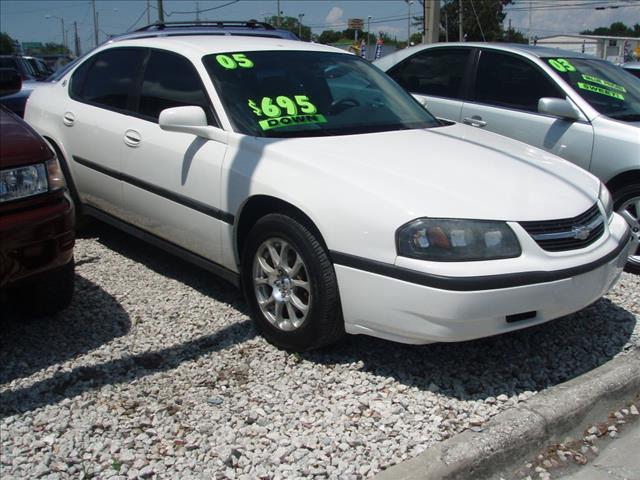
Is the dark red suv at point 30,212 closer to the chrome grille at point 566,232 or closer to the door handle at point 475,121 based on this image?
the chrome grille at point 566,232

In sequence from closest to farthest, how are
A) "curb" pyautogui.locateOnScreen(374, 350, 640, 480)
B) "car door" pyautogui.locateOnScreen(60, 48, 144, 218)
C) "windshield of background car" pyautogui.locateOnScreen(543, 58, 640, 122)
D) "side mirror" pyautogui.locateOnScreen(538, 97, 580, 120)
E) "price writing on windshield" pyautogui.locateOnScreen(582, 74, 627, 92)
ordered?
"curb" pyautogui.locateOnScreen(374, 350, 640, 480)
"car door" pyautogui.locateOnScreen(60, 48, 144, 218)
"side mirror" pyautogui.locateOnScreen(538, 97, 580, 120)
"windshield of background car" pyautogui.locateOnScreen(543, 58, 640, 122)
"price writing on windshield" pyautogui.locateOnScreen(582, 74, 627, 92)

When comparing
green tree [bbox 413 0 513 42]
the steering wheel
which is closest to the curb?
the steering wheel

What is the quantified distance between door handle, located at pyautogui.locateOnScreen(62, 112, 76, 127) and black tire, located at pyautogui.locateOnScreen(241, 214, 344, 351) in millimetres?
2077

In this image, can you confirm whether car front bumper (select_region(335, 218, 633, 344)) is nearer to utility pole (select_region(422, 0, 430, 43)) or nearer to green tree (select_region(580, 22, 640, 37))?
utility pole (select_region(422, 0, 430, 43))

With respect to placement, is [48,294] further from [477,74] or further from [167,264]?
[477,74]

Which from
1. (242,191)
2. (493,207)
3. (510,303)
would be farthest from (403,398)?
(242,191)

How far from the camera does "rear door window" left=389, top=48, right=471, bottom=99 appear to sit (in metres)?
6.22

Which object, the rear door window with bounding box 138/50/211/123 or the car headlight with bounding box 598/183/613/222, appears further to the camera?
the rear door window with bounding box 138/50/211/123

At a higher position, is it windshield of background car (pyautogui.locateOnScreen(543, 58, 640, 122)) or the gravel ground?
windshield of background car (pyautogui.locateOnScreen(543, 58, 640, 122))

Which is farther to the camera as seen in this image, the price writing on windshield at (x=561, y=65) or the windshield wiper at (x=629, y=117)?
the price writing on windshield at (x=561, y=65)

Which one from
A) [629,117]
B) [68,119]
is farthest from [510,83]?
[68,119]

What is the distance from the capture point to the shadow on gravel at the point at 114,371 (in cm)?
313

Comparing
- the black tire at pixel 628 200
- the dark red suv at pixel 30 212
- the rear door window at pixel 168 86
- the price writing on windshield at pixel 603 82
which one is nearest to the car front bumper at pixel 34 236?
the dark red suv at pixel 30 212

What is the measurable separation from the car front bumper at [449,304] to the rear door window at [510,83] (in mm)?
2669
